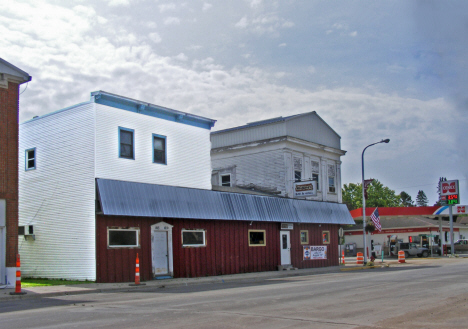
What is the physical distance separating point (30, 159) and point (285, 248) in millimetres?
15488

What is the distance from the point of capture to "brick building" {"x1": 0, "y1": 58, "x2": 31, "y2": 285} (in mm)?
19047

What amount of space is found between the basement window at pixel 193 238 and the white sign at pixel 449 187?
3361cm

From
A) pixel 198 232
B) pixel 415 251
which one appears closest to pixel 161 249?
pixel 198 232

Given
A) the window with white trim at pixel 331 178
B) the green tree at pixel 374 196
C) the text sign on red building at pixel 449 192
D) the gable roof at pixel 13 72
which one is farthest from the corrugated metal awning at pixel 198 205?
the green tree at pixel 374 196

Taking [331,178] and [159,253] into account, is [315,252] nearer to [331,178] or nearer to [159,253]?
[331,178]

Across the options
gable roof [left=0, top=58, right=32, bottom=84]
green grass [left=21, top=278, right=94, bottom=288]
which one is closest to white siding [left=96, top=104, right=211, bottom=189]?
gable roof [left=0, top=58, right=32, bottom=84]

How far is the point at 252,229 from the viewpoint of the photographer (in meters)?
28.7

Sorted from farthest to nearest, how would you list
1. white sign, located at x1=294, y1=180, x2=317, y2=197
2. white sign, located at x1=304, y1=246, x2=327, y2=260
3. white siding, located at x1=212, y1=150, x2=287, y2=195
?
white siding, located at x1=212, y1=150, x2=287, y2=195, white sign, located at x1=304, y1=246, x2=327, y2=260, white sign, located at x1=294, y1=180, x2=317, y2=197

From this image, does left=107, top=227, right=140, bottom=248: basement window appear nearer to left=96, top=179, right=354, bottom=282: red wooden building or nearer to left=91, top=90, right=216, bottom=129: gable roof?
left=96, top=179, right=354, bottom=282: red wooden building

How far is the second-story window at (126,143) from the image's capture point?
2312 centimetres

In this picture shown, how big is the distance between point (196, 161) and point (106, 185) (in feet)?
21.3

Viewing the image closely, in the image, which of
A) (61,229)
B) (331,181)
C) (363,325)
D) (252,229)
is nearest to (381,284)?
(363,325)

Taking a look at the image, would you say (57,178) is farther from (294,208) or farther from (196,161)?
(294,208)

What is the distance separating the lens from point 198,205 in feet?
82.8
